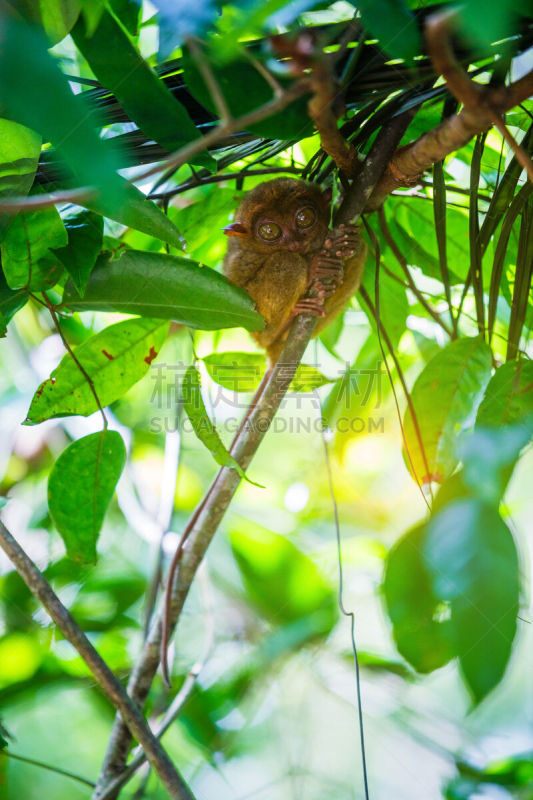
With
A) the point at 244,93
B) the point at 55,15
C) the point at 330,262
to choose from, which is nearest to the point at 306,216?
the point at 330,262

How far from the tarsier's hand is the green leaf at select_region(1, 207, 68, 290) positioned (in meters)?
0.64

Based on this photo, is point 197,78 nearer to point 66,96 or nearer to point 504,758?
point 66,96

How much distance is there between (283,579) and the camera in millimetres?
2807

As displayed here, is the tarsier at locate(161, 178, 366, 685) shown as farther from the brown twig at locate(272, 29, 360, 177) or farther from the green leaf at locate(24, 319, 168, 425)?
the brown twig at locate(272, 29, 360, 177)

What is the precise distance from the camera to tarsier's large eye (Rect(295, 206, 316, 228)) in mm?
2660

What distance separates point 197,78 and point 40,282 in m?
0.54

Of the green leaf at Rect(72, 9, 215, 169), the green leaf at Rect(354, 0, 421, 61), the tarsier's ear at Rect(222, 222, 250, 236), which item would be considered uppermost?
the tarsier's ear at Rect(222, 222, 250, 236)

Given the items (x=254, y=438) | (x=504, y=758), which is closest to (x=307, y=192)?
(x=254, y=438)

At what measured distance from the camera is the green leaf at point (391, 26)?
2.97 feet

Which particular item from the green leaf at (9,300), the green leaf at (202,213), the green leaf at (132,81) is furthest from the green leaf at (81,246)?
the green leaf at (202,213)

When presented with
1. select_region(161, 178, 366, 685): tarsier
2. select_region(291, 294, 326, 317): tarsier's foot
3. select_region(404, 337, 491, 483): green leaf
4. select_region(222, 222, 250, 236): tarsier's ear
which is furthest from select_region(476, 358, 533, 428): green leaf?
select_region(222, 222, 250, 236): tarsier's ear

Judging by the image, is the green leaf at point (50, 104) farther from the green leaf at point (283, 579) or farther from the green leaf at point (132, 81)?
the green leaf at point (283, 579)

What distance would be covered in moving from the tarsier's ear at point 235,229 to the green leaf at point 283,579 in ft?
4.13

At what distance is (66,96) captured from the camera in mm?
708
